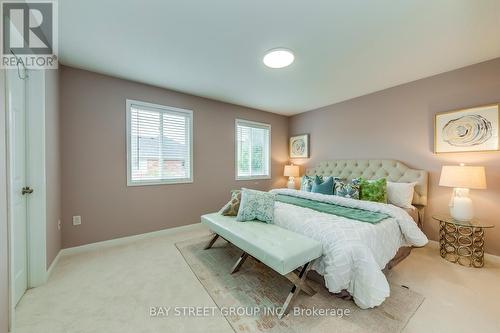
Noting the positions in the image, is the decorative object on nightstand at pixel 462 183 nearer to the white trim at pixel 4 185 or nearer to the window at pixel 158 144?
the window at pixel 158 144

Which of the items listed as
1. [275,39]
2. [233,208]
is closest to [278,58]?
[275,39]

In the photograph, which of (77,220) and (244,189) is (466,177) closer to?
(244,189)

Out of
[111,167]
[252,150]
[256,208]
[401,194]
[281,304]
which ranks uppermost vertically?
[252,150]

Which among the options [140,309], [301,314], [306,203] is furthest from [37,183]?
[306,203]

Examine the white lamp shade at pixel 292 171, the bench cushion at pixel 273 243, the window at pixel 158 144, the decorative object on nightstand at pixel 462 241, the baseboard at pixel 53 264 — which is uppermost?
the window at pixel 158 144

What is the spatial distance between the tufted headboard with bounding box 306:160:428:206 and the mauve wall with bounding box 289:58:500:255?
0.15 metres

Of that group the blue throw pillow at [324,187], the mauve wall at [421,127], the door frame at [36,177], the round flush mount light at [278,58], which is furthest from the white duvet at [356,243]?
the door frame at [36,177]

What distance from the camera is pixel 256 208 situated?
8.13 ft

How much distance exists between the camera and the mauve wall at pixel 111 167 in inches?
105

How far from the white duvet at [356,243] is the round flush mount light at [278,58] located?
1.80m

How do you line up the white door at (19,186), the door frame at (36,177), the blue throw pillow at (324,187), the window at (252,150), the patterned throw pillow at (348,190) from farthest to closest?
the window at (252,150) < the blue throw pillow at (324,187) < the patterned throw pillow at (348,190) < the door frame at (36,177) < the white door at (19,186)

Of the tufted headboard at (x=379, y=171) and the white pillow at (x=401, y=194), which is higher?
the tufted headboard at (x=379, y=171)

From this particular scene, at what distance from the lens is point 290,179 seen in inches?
Result: 193

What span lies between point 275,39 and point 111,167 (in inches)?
111
